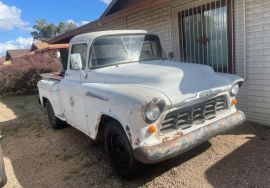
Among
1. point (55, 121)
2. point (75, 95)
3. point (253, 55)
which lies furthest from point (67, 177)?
point (253, 55)

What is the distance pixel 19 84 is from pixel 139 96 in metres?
12.3

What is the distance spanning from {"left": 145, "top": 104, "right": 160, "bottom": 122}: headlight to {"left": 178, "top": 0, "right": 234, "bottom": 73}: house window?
11.2 feet

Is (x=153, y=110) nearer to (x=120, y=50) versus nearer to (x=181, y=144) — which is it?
(x=181, y=144)

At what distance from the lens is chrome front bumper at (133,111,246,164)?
3.26 metres

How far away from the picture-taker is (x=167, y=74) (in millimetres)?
3916

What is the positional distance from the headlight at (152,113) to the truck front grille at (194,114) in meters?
0.20

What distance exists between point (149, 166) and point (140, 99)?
141 cm

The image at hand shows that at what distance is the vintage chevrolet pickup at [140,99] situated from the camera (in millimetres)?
3373

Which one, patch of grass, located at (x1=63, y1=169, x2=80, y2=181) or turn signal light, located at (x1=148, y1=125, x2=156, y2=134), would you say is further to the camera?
patch of grass, located at (x1=63, y1=169, x2=80, y2=181)

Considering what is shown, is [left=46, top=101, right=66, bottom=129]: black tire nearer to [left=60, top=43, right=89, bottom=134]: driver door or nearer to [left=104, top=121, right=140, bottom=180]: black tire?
[left=60, top=43, right=89, bottom=134]: driver door

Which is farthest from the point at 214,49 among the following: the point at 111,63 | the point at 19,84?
the point at 19,84

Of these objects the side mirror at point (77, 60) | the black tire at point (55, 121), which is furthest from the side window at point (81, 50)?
the black tire at point (55, 121)

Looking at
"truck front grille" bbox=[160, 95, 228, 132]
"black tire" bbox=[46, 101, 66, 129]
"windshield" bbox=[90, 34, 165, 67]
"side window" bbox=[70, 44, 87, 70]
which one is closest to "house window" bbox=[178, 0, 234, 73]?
"windshield" bbox=[90, 34, 165, 67]

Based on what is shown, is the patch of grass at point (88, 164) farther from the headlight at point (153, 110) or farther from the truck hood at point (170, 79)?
the headlight at point (153, 110)
